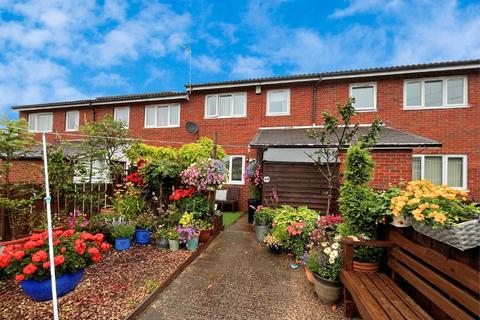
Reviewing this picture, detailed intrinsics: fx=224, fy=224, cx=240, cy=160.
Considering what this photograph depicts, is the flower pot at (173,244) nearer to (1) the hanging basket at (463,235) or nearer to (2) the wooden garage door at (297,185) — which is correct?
(2) the wooden garage door at (297,185)

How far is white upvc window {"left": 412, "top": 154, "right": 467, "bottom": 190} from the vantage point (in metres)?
8.46

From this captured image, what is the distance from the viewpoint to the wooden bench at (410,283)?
1875 mm

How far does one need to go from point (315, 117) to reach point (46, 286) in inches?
389

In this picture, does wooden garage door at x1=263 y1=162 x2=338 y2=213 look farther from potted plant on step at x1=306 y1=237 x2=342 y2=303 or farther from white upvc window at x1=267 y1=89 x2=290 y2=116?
white upvc window at x1=267 y1=89 x2=290 y2=116

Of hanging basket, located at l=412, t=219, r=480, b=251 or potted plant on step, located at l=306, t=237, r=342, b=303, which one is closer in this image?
hanging basket, located at l=412, t=219, r=480, b=251

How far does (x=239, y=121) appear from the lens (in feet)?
35.8

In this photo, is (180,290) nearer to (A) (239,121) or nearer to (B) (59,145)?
(B) (59,145)

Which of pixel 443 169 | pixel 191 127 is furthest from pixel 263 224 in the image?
pixel 443 169

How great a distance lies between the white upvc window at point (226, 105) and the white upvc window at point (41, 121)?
10.4 metres

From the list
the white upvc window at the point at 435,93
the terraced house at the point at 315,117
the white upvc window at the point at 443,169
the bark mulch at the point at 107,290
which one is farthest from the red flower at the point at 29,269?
the white upvc window at the point at 435,93

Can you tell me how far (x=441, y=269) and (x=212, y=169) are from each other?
4664mm

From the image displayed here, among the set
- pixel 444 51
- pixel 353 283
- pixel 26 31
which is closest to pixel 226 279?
pixel 353 283

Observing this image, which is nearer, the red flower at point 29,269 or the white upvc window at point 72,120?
the red flower at point 29,269

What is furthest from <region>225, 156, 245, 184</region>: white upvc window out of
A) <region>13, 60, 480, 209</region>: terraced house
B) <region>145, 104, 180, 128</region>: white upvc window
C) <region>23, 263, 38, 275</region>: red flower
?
<region>23, 263, 38, 275</region>: red flower
